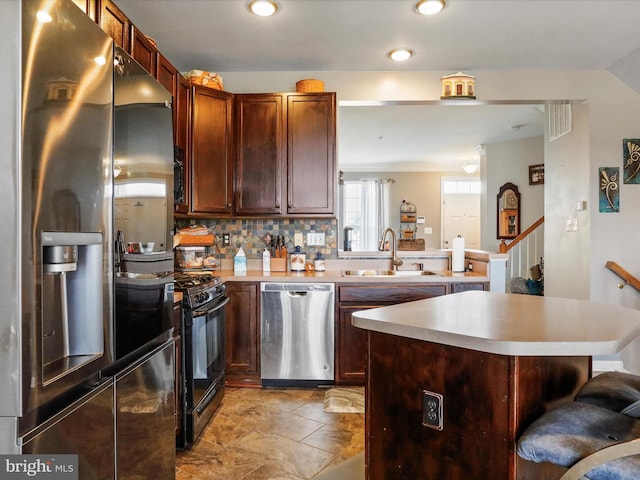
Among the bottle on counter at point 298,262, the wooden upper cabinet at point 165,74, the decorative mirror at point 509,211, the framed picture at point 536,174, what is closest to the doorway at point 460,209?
the decorative mirror at point 509,211

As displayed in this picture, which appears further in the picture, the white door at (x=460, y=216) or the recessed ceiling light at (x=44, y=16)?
the white door at (x=460, y=216)

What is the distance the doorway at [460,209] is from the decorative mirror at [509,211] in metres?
2.22

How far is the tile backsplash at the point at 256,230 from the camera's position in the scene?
12.7ft

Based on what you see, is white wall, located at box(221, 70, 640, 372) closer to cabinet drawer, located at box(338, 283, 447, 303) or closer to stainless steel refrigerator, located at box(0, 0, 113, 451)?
cabinet drawer, located at box(338, 283, 447, 303)

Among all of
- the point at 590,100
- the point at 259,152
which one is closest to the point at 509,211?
the point at 590,100

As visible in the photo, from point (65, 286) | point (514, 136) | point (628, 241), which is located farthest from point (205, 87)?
point (514, 136)

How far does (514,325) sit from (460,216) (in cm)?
834

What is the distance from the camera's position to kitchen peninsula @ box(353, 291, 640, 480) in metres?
1.20

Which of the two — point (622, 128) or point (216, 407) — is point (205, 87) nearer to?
point (216, 407)

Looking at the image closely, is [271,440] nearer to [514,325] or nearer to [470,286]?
[514,325]

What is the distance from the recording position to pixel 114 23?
210cm

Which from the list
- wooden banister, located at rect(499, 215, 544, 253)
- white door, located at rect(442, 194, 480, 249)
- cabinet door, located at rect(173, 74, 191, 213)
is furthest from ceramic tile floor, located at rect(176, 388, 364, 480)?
white door, located at rect(442, 194, 480, 249)

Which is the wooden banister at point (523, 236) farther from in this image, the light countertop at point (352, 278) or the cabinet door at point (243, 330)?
the cabinet door at point (243, 330)

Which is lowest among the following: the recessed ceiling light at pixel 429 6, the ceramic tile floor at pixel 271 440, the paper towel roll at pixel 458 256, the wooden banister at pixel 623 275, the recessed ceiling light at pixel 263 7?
the ceramic tile floor at pixel 271 440
